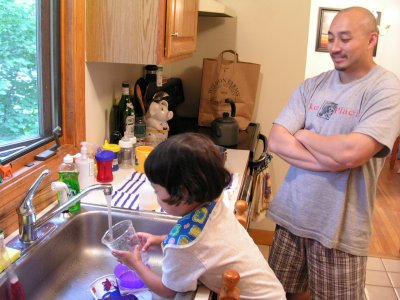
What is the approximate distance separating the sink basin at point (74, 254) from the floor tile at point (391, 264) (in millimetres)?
2170

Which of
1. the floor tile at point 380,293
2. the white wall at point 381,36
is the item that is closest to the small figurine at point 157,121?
the floor tile at point 380,293

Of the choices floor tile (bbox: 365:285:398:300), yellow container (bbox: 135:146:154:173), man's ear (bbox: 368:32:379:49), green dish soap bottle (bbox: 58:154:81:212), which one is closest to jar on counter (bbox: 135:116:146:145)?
yellow container (bbox: 135:146:154:173)

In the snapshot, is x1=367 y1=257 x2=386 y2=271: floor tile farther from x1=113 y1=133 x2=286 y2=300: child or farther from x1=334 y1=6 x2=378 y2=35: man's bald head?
x1=113 y1=133 x2=286 y2=300: child

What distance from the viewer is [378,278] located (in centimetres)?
280

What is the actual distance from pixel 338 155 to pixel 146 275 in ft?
2.67

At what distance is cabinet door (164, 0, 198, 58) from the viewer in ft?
5.43

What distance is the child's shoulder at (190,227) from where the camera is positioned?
98cm

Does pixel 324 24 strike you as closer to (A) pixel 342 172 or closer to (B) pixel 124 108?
(B) pixel 124 108

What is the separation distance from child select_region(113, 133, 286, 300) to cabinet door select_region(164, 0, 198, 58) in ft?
2.61

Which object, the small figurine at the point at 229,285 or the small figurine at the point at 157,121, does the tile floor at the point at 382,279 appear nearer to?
the small figurine at the point at 157,121

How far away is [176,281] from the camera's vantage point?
3.28 ft

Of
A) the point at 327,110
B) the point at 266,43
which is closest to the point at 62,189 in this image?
the point at 327,110

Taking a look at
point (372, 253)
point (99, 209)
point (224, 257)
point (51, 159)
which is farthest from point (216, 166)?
point (372, 253)

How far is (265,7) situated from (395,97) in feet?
4.98
